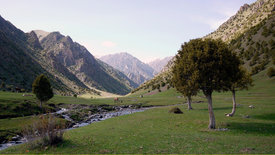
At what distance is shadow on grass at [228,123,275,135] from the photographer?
25.9 m

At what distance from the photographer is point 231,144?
1950 centimetres

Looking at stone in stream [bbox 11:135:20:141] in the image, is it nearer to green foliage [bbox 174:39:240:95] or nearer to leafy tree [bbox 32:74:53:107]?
leafy tree [bbox 32:74:53:107]

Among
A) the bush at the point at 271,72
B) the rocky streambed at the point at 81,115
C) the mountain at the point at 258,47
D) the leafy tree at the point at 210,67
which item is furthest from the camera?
the mountain at the point at 258,47

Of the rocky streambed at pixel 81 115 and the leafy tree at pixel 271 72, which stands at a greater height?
the leafy tree at pixel 271 72

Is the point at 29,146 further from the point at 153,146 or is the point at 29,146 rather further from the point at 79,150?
the point at 153,146

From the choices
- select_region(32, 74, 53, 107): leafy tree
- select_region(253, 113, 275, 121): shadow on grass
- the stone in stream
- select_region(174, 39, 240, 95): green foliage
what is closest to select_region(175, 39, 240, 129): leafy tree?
select_region(174, 39, 240, 95): green foliage

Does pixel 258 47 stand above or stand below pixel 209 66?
above

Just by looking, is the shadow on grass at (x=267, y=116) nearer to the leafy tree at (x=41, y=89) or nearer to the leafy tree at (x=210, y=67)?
the leafy tree at (x=210, y=67)

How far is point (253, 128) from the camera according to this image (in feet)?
93.4

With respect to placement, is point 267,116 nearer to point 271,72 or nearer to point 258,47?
point 271,72

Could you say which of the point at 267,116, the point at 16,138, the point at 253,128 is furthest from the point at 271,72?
the point at 16,138

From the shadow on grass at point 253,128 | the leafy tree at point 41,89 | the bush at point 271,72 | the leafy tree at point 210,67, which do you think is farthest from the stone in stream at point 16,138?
the bush at point 271,72

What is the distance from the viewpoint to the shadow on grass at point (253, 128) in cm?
2594

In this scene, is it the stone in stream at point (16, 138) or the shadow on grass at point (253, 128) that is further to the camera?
the stone in stream at point (16, 138)
